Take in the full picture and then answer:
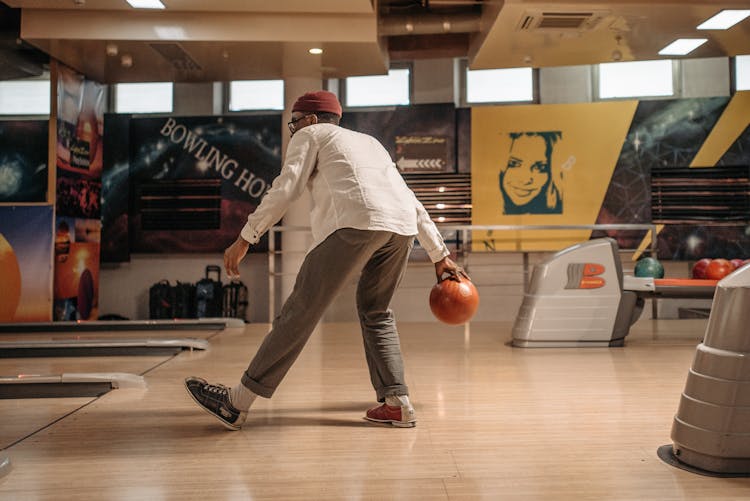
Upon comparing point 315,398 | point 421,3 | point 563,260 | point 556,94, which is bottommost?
point 315,398

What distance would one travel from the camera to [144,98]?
8625 mm

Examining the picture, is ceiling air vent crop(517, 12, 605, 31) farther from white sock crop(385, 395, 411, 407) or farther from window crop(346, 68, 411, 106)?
white sock crop(385, 395, 411, 407)

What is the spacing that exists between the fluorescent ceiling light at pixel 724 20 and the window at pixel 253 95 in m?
4.95

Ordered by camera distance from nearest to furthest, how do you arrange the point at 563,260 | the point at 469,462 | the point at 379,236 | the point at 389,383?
1. the point at 469,462
2. the point at 379,236
3. the point at 389,383
4. the point at 563,260

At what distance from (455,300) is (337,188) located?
0.78 meters

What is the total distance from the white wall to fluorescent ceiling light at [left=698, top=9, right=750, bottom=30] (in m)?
2.03

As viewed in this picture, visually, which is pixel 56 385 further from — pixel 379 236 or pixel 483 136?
pixel 483 136

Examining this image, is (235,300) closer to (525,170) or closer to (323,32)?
(323,32)

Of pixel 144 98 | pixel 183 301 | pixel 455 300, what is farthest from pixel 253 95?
pixel 455 300

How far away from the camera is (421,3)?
683 centimetres

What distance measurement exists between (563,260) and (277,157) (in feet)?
14.6

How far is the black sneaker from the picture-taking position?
2.38 m

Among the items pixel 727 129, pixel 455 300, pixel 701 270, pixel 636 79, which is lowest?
pixel 455 300

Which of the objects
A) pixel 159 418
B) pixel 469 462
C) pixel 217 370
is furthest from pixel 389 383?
pixel 217 370
